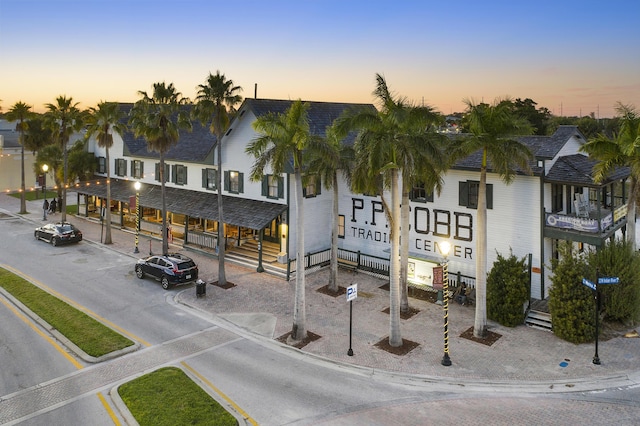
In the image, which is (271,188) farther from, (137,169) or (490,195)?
(137,169)

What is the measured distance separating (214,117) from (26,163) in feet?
185

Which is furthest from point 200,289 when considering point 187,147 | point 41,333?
point 187,147

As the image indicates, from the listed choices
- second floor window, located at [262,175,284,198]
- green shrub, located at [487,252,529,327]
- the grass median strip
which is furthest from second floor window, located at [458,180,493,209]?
the grass median strip

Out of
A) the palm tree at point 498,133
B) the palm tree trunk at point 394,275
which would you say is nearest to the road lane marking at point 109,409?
the palm tree trunk at point 394,275

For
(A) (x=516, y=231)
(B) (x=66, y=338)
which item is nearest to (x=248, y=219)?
(B) (x=66, y=338)

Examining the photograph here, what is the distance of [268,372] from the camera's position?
17500mm

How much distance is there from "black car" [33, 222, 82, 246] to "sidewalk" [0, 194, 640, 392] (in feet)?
47.7

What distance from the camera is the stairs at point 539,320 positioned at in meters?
21.4

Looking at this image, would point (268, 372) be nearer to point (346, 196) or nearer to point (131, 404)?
point (131, 404)

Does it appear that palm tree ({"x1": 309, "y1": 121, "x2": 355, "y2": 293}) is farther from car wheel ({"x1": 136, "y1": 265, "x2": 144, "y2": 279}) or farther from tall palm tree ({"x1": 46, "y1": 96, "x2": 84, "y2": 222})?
tall palm tree ({"x1": 46, "y1": 96, "x2": 84, "y2": 222})

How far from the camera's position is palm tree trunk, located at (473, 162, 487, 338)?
20223 mm

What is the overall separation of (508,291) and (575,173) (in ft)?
22.5

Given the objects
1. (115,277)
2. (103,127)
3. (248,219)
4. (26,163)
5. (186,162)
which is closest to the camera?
(115,277)

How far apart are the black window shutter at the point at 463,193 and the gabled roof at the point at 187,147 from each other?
18526mm
